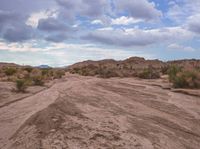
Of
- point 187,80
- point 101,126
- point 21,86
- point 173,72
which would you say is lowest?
point 101,126

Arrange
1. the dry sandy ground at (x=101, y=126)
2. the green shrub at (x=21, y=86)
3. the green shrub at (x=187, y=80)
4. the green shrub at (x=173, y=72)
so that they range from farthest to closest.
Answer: the green shrub at (x=173, y=72)
the green shrub at (x=187, y=80)
the green shrub at (x=21, y=86)
the dry sandy ground at (x=101, y=126)

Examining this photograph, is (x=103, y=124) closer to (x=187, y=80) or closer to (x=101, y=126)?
(x=101, y=126)

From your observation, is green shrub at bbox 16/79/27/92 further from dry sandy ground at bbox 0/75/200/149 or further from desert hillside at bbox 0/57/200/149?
dry sandy ground at bbox 0/75/200/149

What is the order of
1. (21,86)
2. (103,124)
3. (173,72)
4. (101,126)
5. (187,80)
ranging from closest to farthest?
(101,126) → (103,124) → (21,86) → (187,80) → (173,72)

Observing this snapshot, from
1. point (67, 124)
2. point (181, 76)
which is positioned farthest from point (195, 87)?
point (67, 124)

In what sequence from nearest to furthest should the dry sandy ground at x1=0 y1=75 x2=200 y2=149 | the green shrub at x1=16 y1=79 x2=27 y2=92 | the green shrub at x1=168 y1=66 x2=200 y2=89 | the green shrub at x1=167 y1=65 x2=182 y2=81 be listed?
the dry sandy ground at x1=0 y1=75 x2=200 y2=149 → the green shrub at x1=16 y1=79 x2=27 y2=92 → the green shrub at x1=168 y1=66 x2=200 y2=89 → the green shrub at x1=167 y1=65 x2=182 y2=81

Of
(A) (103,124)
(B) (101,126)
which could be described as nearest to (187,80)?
(A) (103,124)

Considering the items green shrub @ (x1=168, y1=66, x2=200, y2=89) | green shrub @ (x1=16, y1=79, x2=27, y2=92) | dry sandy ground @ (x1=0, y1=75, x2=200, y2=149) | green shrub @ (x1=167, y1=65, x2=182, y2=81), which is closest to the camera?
dry sandy ground @ (x1=0, y1=75, x2=200, y2=149)

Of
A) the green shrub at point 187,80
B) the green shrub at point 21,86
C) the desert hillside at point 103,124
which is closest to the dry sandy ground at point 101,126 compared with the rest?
the desert hillside at point 103,124

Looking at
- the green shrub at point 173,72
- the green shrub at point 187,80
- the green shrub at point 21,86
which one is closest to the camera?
the green shrub at point 21,86

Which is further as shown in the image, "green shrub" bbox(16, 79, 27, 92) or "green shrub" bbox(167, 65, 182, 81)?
"green shrub" bbox(167, 65, 182, 81)

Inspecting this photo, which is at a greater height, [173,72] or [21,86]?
[173,72]

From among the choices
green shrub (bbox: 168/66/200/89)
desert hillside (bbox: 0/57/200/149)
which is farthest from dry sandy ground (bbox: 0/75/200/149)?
green shrub (bbox: 168/66/200/89)

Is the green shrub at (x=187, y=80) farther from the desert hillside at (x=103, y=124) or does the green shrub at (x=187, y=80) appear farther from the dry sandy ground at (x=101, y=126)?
the dry sandy ground at (x=101, y=126)
